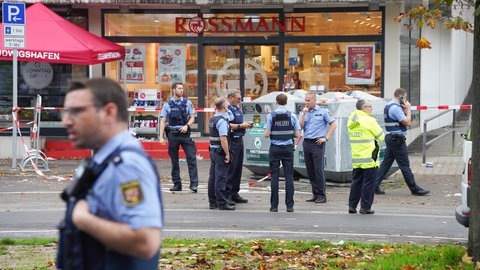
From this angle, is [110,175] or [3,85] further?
[3,85]

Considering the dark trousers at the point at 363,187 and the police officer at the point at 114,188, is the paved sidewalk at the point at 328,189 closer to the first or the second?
the dark trousers at the point at 363,187

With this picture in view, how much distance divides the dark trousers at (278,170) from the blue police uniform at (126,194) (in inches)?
368

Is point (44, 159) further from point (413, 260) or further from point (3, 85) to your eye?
point (413, 260)

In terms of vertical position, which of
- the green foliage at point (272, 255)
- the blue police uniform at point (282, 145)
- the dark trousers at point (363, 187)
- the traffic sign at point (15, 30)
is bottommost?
the green foliage at point (272, 255)

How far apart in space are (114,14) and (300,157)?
907cm

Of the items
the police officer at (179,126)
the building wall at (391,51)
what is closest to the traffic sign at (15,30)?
the police officer at (179,126)

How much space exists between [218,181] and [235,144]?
798 mm

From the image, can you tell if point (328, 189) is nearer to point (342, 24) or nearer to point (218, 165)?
point (218, 165)

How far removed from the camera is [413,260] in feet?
26.4

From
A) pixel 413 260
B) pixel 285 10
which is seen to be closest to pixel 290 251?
pixel 413 260

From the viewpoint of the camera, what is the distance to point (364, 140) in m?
12.6

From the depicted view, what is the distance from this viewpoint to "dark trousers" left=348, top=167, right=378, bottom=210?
12578mm

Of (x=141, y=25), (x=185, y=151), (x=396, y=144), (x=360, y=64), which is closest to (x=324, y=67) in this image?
(x=360, y=64)

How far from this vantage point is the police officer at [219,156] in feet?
42.9
